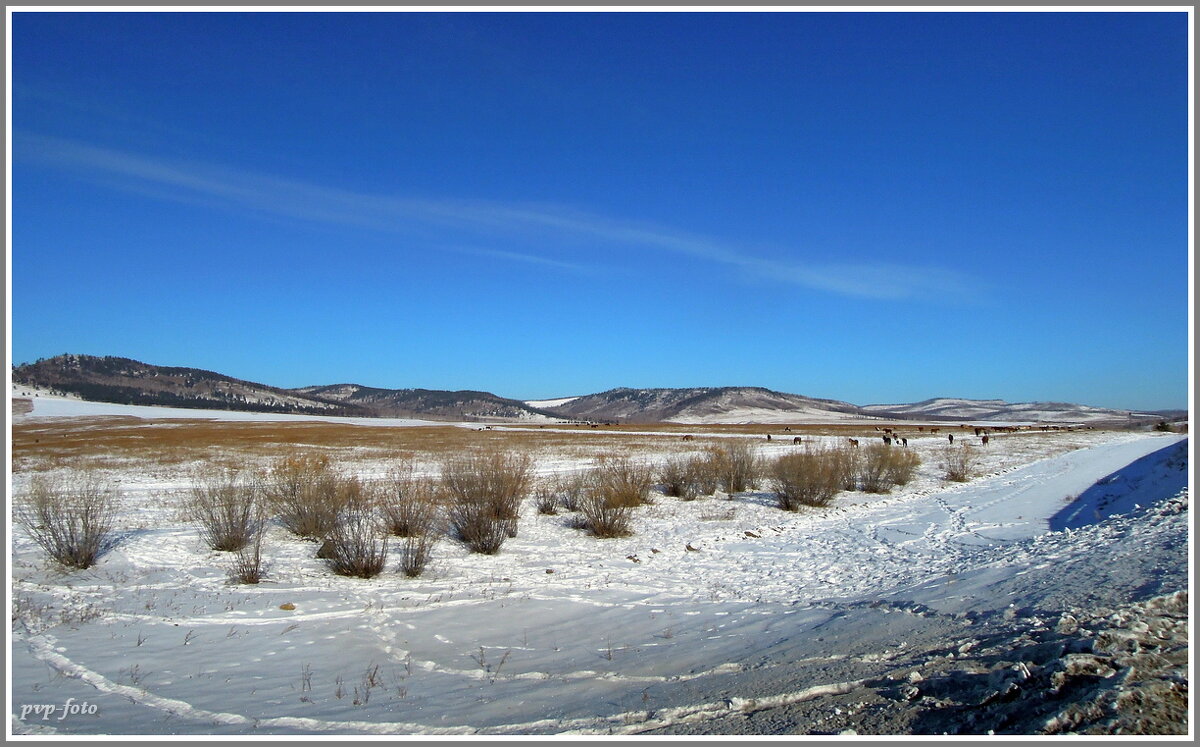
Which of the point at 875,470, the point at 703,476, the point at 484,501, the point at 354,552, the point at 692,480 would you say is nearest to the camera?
the point at 354,552

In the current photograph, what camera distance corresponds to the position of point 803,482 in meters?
20.1

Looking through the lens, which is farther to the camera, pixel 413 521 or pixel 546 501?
pixel 546 501

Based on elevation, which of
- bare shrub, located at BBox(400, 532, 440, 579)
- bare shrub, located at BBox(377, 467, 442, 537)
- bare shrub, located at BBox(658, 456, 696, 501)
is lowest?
bare shrub, located at BBox(658, 456, 696, 501)

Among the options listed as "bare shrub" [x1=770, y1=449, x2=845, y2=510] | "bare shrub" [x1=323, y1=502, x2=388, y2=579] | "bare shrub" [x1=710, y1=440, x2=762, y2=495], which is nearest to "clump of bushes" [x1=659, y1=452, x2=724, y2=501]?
"bare shrub" [x1=710, y1=440, x2=762, y2=495]

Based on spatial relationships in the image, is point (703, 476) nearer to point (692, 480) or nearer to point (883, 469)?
point (692, 480)

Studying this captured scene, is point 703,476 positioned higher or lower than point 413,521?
lower

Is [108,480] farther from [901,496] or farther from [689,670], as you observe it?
[901,496]

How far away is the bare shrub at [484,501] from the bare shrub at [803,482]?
8693 millimetres

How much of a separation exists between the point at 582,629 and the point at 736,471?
15.8 meters

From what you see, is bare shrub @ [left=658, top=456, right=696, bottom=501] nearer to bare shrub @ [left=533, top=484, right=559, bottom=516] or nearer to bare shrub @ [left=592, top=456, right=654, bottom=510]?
bare shrub @ [left=592, top=456, right=654, bottom=510]

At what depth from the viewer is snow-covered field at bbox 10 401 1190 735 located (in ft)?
17.9

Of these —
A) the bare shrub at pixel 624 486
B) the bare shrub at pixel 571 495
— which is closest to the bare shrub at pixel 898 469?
the bare shrub at pixel 624 486

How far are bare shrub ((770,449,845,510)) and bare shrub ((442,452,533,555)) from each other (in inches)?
342

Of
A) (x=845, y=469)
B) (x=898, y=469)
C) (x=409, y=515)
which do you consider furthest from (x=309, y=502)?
(x=898, y=469)
